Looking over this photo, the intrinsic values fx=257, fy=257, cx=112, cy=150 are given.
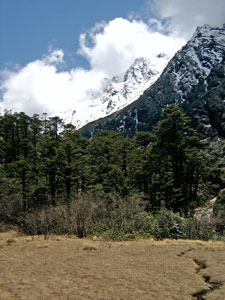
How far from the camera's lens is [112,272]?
9.37 meters

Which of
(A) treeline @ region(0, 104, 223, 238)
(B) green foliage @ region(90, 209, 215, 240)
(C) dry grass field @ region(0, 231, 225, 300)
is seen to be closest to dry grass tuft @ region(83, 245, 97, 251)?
(C) dry grass field @ region(0, 231, 225, 300)

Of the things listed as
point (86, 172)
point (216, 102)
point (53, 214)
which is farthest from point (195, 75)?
point (53, 214)

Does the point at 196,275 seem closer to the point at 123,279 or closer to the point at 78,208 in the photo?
the point at 123,279

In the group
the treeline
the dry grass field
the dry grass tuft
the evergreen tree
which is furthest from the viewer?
the treeline

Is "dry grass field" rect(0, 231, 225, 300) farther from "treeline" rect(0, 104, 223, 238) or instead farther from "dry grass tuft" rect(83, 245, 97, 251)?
"treeline" rect(0, 104, 223, 238)

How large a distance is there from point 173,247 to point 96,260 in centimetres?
478

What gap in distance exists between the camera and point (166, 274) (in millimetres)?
9078

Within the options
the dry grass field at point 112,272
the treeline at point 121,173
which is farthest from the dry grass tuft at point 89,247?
the treeline at point 121,173

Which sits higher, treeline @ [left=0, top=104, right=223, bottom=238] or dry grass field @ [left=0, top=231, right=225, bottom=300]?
treeline @ [left=0, top=104, right=223, bottom=238]

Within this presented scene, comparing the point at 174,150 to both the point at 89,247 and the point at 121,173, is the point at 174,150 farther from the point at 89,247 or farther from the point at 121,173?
the point at 89,247

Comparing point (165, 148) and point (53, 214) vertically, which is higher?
point (165, 148)

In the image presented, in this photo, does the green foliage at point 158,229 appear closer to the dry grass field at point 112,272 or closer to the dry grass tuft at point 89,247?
the dry grass field at point 112,272

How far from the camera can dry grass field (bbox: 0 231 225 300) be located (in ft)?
24.4

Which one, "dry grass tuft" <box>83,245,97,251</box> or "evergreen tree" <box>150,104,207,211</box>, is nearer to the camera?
"dry grass tuft" <box>83,245,97,251</box>
